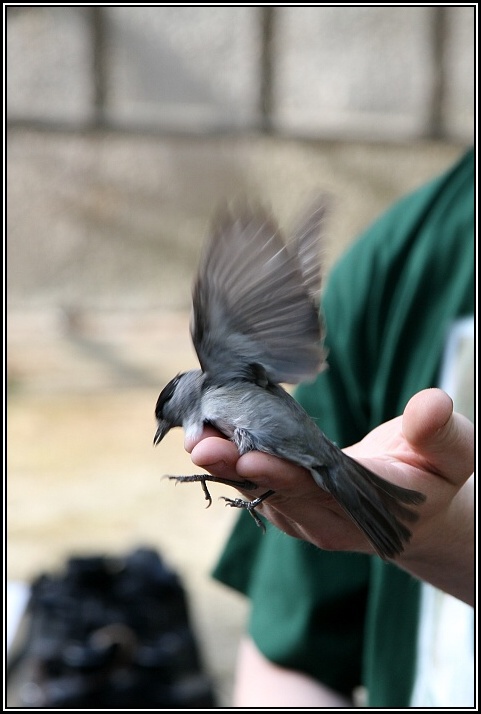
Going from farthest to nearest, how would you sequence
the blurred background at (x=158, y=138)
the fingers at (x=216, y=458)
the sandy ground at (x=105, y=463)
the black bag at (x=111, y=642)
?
the blurred background at (x=158, y=138) < the sandy ground at (x=105, y=463) < the black bag at (x=111, y=642) < the fingers at (x=216, y=458)

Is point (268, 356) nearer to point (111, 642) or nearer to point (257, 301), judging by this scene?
point (257, 301)

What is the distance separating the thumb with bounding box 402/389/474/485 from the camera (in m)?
0.58

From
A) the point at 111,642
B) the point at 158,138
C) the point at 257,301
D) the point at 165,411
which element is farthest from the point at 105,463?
the point at 257,301

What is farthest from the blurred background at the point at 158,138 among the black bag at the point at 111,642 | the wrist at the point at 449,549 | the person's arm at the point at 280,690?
the wrist at the point at 449,549

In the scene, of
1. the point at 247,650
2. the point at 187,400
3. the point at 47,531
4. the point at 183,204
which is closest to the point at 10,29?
the point at 183,204

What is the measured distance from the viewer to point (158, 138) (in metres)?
3.93

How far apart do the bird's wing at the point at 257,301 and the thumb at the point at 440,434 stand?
0.09m

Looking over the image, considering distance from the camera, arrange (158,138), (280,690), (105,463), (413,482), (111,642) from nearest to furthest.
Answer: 1. (413,482)
2. (280,690)
3. (111,642)
4. (105,463)
5. (158,138)

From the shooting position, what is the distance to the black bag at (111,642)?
181 centimetres

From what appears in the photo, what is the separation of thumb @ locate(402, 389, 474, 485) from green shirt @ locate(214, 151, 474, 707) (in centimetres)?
41

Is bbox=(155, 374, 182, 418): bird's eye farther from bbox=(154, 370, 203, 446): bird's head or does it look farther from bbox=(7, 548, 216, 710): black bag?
bbox=(7, 548, 216, 710): black bag

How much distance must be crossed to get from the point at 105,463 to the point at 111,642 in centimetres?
141

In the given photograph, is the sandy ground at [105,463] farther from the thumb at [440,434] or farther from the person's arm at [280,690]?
the thumb at [440,434]

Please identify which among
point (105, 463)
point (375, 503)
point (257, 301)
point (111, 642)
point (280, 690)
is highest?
point (257, 301)
